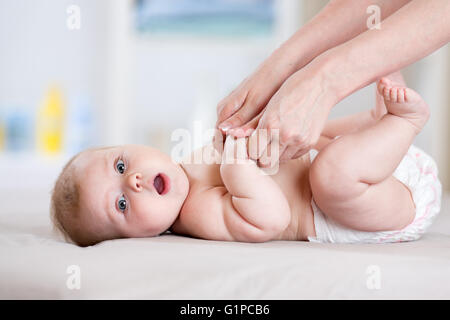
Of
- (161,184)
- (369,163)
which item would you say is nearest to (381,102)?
(369,163)

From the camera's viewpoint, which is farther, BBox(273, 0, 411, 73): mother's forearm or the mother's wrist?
BBox(273, 0, 411, 73): mother's forearm

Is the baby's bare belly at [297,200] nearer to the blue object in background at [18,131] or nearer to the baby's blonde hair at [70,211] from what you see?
the baby's blonde hair at [70,211]

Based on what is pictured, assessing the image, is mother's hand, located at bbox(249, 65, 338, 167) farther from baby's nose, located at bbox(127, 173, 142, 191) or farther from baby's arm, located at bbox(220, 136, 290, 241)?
baby's nose, located at bbox(127, 173, 142, 191)

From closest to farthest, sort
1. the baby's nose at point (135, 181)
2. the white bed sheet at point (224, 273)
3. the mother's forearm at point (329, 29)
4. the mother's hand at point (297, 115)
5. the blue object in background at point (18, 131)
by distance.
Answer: the white bed sheet at point (224, 273) → the mother's hand at point (297, 115) → the baby's nose at point (135, 181) → the mother's forearm at point (329, 29) → the blue object in background at point (18, 131)

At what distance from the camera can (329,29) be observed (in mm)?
1362

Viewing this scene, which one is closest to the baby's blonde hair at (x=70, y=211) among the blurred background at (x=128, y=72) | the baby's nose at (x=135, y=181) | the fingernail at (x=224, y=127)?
the baby's nose at (x=135, y=181)

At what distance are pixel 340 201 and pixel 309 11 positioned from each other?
7.52 ft

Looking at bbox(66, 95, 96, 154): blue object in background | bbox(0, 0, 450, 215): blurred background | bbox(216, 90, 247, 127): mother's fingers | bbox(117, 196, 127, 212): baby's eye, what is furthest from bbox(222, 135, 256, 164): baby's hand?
bbox(66, 95, 96, 154): blue object in background

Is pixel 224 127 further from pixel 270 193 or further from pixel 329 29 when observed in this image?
pixel 329 29

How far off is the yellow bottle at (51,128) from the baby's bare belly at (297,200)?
7.93 feet

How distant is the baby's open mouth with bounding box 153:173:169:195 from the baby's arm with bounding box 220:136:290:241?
14 centimetres

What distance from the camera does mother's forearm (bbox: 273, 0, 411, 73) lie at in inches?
51.5

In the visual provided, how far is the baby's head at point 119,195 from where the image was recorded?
1.19 metres

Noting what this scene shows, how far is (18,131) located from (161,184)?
7.91 feet
